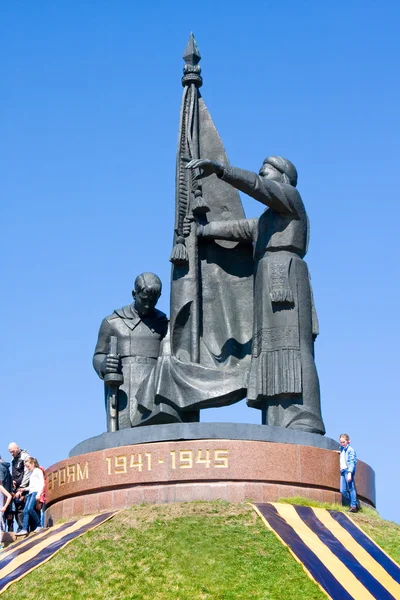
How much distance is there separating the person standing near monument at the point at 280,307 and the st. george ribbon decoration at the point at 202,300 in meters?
0.55

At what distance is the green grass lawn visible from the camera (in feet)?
44.8

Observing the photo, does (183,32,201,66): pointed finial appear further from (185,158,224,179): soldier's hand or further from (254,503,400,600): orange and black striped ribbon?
(254,503,400,600): orange and black striped ribbon

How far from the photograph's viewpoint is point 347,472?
56.5 feet

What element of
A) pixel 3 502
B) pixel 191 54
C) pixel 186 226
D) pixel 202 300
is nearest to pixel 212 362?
pixel 202 300

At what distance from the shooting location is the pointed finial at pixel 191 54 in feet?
66.4

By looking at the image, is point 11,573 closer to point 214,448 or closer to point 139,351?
point 214,448

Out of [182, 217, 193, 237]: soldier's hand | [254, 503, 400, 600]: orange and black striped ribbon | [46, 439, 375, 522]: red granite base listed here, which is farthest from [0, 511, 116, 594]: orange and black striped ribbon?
[182, 217, 193, 237]: soldier's hand

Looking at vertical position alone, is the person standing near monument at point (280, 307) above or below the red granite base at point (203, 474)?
above

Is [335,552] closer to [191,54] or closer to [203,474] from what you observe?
[203,474]

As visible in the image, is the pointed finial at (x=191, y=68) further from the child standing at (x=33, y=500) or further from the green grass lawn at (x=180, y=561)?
the green grass lawn at (x=180, y=561)

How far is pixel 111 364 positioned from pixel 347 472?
14.4ft

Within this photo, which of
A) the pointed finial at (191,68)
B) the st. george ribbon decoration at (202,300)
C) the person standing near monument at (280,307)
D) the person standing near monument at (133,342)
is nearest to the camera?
the person standing near monument at (280,307)

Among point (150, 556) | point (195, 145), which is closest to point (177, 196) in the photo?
point (195, 145)

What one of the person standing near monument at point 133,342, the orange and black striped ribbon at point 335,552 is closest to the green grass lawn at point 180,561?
the orange and black striped ribbon at point 335,552
